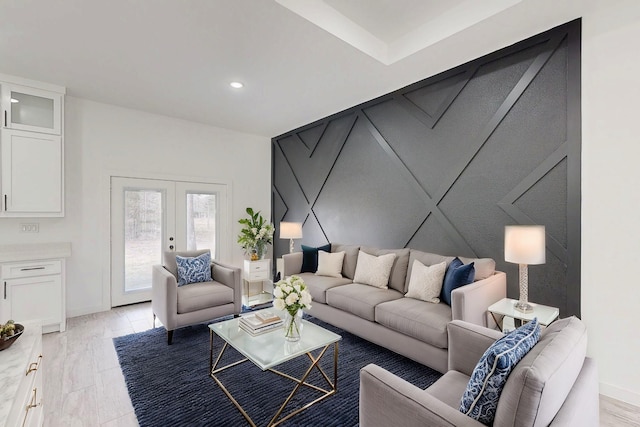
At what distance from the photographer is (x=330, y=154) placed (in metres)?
4.73

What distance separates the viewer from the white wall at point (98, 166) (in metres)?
3.97

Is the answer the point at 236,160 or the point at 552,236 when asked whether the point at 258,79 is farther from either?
the point at 552,236

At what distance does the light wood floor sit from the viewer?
201 centimetres

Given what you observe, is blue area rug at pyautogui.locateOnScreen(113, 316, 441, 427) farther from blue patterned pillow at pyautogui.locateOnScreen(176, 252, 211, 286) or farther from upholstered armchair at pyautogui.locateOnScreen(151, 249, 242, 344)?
blue patterned pillow at pyautogui.locateOnScreen(176, 252, 211, 286)

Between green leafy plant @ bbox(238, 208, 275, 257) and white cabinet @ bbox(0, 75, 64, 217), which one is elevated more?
white cabinet @ bbox(0, 75, 64, 217)

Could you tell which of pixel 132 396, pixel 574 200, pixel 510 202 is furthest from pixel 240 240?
pixel 574 200

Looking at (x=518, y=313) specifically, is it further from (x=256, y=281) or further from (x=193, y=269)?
(x=256, y=281)

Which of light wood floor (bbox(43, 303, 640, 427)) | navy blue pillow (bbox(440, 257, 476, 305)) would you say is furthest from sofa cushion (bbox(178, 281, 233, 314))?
navy blue pillow (bbox(440, 257, 476, 305))

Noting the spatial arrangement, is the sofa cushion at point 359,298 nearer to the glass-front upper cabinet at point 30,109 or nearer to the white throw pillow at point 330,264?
the white throw pillow at point 330,264

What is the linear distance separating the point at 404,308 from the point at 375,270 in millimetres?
783

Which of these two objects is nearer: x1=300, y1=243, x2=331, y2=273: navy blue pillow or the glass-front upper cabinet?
the glass-front upper cabinet

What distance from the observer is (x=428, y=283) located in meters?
2.89

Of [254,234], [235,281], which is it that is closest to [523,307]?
[235,281]

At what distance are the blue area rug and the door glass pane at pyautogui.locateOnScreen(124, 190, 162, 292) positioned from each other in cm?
152
